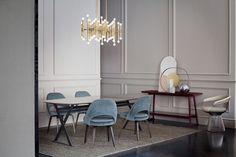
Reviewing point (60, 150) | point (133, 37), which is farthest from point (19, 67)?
point (133, 37)

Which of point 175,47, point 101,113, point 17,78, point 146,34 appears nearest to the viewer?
point 17,78

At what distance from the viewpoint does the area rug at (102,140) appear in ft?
16.1

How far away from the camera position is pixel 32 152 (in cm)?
316

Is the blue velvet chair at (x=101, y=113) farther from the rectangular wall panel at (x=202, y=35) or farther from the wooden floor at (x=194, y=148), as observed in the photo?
the rectangular wall panel at (x=202, y=35)

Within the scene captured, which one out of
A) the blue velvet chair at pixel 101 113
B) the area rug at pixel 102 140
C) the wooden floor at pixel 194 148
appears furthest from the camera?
the blue velvet chair at pixel 101 113

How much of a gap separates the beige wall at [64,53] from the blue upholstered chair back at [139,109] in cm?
208

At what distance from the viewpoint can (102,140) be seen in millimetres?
5648

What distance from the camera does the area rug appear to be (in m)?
4.90

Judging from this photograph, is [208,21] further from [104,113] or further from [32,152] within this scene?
[32,152]

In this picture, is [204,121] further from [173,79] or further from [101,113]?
[101,113]

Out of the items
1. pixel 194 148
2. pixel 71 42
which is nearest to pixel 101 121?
pixel 194 148

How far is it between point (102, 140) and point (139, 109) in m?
0.79

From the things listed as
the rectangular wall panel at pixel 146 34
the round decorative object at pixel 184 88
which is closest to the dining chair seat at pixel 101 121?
the round decorative object at pixel 184 88

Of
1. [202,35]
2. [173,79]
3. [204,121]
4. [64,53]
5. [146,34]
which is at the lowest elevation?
[204,121]
